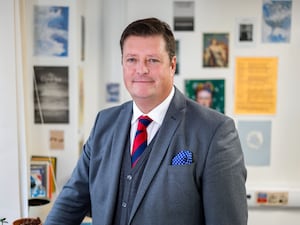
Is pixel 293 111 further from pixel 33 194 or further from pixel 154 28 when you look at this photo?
pixel 33 194

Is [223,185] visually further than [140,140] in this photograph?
No

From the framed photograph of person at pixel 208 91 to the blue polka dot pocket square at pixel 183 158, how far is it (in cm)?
118

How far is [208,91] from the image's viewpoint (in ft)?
7.55

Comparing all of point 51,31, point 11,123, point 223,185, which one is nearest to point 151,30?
point 223,185

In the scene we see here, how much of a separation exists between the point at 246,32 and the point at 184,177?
1.40 meters

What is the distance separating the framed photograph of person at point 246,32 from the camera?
2.24m

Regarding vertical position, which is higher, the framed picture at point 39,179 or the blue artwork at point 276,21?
the blue artwork at point 276,21

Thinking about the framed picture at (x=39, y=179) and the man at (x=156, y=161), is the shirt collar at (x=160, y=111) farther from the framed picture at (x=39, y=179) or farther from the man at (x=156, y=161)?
the framed picture at (x=39, y=179)

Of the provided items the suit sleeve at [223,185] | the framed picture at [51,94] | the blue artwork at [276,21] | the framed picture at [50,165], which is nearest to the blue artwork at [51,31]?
the framed picture at [51,94]

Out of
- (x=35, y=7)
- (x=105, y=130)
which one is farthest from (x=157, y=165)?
(x=35, y=7)

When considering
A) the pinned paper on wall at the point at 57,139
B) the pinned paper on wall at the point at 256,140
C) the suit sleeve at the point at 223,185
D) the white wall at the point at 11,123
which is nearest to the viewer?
the suit sleeve at the point at 223,185

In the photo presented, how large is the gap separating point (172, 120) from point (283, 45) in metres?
1.35

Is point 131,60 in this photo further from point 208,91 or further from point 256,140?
point 256,140

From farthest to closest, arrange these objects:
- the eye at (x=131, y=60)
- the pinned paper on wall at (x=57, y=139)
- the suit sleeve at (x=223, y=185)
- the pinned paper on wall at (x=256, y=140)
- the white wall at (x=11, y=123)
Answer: the pinned paper on wall at (x=256, y=140)
the pinned paper on wall at (x=57, y=139)
the white wall at (x=11, y=123)
the eye at (x=131, y=60)
the suit sleeve at (x=223, y=185)
